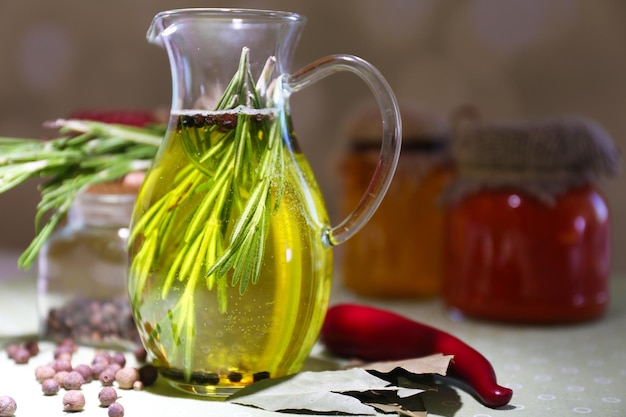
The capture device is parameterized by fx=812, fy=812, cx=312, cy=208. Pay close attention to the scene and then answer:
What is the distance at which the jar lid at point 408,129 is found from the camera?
1.18m

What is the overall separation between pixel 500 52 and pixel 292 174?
0.89 meters

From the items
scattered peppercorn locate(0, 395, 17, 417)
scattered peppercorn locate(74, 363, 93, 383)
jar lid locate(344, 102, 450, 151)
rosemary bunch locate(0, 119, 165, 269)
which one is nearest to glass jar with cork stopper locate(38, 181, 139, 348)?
rosemary bunch locate(0, 119, 165, 269)

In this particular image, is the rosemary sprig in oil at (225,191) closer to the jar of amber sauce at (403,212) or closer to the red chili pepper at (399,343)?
the red chili pepper at (399,343)

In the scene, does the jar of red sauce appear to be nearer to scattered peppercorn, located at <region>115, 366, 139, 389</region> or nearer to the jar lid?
the jar lid

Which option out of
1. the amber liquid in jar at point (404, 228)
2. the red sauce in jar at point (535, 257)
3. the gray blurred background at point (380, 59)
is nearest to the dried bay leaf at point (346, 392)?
the red sauce in jar at point (535, 257)

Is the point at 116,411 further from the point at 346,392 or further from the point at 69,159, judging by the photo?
the point at 69,159

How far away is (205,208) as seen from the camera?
643 mm

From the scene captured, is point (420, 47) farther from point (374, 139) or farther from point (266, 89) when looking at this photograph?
point (266, 89)

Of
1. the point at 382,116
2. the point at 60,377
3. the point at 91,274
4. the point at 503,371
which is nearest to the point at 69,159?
the point at 91,274

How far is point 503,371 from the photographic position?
80 centimetres

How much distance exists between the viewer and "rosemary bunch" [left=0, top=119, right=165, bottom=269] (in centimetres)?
79

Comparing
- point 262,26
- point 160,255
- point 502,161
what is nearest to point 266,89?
point 262,26

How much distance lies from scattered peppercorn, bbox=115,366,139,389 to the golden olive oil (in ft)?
0.10

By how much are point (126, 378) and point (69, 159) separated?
251 mm
